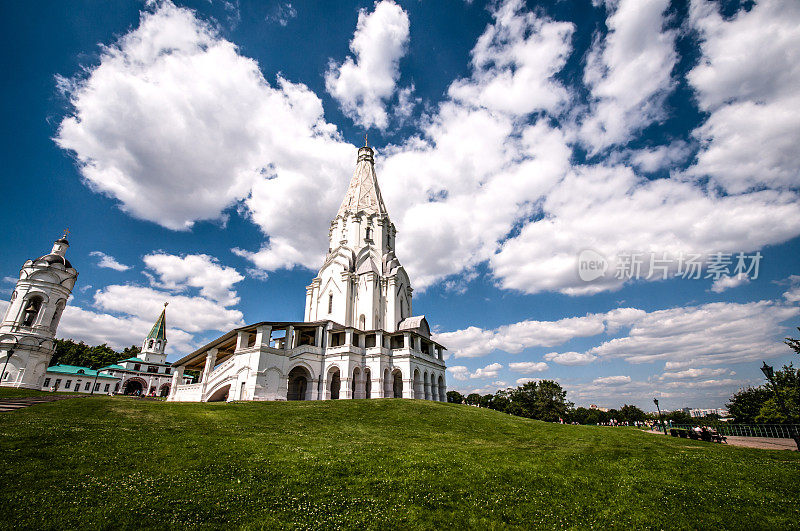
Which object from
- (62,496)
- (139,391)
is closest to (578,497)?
(62,496)

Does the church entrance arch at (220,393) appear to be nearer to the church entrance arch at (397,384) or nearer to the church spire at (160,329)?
the church entrance arch at (397,384)

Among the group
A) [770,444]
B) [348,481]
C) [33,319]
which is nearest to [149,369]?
[33,319]

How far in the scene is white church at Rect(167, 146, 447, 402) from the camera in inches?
1172

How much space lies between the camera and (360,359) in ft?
111

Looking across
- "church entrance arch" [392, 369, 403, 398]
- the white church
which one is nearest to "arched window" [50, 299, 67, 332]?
the white church

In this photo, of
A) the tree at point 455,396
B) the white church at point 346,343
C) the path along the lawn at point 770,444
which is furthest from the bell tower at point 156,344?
the path along the lawn at point 770,444

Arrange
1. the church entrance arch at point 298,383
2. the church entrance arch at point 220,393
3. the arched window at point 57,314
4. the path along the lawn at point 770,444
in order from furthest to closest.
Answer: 1. the arched window at point 57,314
2. the church entrance arch at point 298,383
3. the church entrance arch at point 220,393
4. the path along the lawn at point 770,444

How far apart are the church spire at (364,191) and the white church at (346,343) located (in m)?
0.14

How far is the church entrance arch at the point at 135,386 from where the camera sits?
59875 mm

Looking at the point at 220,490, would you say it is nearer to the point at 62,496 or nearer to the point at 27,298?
the point at 62,496

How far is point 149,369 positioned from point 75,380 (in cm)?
1149

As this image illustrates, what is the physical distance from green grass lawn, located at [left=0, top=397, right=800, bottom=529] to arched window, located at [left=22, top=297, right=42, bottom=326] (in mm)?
30255

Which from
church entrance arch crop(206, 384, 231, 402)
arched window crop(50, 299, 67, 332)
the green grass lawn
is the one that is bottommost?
the green grass lawn

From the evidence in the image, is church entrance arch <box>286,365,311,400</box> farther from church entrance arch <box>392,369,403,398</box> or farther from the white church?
church entrance arch <box>392,369,403,398</box>
